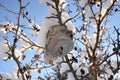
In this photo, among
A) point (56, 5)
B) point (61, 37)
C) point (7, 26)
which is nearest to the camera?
point (61, 37)

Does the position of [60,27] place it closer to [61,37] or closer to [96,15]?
[61,37]

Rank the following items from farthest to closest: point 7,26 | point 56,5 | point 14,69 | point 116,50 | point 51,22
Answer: point 14,69 → point 7,26 → point 116,50 → point 56,5 → point 51,22

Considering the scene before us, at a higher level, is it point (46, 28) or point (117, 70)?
point (46, 28)

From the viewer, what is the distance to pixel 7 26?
5.29 m

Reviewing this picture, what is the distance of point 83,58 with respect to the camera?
6348mm

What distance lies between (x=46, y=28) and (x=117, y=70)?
2635mm

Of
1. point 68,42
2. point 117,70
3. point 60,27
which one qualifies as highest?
point 60,27

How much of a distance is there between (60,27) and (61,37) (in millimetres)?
190

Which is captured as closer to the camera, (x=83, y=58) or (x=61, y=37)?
(x=61, y=37)

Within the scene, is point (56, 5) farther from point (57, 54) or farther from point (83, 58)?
point (83, 58)

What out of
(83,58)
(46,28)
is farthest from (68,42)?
(83,58)

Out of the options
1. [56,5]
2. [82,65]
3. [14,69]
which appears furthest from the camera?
[14,69]

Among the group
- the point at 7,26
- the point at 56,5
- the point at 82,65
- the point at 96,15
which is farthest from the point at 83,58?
the point at 56,5

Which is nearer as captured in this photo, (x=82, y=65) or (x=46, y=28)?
(x=46, y=28)
